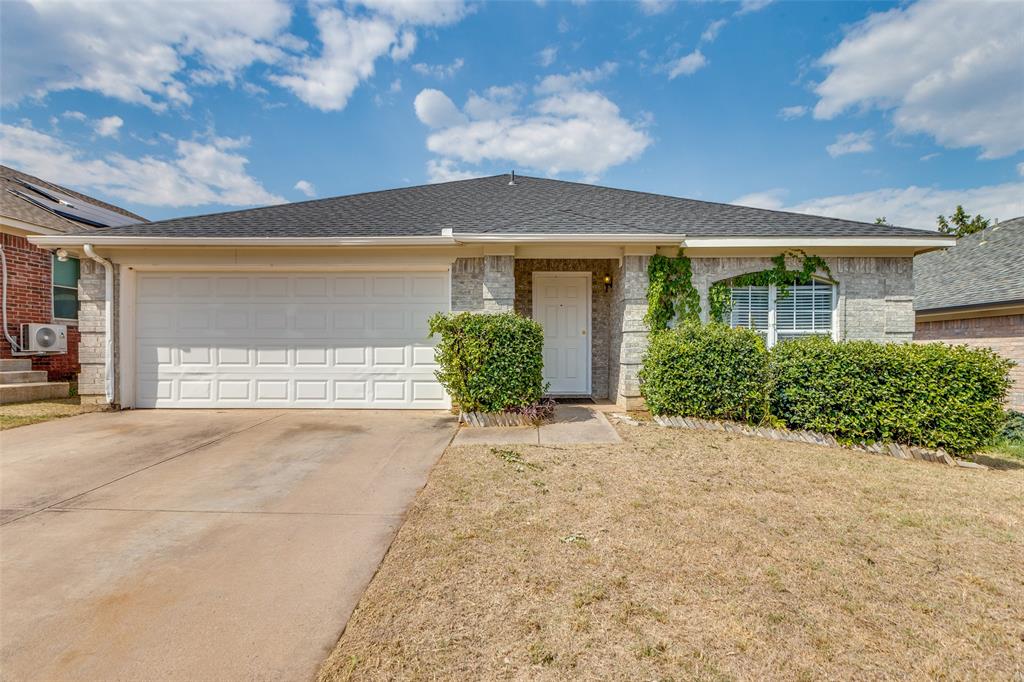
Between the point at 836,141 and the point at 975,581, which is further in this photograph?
the point at 836,141

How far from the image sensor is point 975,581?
2539 millimetres

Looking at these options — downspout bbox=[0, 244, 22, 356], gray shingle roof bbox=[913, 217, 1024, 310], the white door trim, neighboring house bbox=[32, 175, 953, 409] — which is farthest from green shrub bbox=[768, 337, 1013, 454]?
downspout bbox=[0, 244, 22, 356]

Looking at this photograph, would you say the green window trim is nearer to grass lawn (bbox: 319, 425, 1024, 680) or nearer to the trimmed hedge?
grass lawn (bbox: 319, 425, 1024, 680)

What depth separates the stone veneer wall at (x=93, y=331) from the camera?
7.20 m

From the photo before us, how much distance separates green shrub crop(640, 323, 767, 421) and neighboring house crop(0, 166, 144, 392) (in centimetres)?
1165

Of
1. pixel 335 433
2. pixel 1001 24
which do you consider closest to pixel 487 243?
pixel 335 433

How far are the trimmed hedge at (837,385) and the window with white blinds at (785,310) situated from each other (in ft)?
4.42

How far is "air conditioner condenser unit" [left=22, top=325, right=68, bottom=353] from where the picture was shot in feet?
28.7

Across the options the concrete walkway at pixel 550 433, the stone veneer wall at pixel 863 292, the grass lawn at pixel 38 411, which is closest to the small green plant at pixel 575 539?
the concrete walkway at pixel 550 433

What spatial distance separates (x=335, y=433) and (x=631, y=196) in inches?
305

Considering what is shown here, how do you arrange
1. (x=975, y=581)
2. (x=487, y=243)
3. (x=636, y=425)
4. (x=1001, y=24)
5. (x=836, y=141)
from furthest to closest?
(x=836, y=141) < (x=1001, y=24) < (x=487, y=243) < (x=636, y=425) < (x=975, y=581)

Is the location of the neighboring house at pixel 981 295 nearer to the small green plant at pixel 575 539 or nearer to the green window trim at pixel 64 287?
the small green plant at pixel 575 539

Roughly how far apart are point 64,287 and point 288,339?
23.3ft

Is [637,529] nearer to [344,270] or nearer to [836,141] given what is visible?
[344,270]
